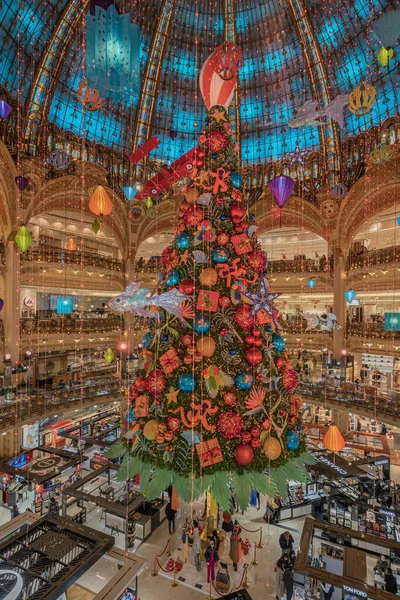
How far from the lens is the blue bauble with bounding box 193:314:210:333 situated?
201 inches

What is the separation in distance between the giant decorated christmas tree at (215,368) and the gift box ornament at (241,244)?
0.02 meters

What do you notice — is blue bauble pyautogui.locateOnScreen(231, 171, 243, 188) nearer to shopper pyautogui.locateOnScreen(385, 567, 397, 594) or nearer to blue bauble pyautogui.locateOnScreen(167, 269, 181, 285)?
blue bauble pyautogui.locateOnScreen(167, 269, 181, 285)

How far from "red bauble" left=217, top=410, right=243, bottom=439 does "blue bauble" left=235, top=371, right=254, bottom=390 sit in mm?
412

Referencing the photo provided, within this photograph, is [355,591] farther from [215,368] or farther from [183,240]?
[183,240]

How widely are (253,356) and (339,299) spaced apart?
17.2 metres

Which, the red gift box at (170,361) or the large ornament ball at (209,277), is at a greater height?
the large ornament ball at (209,277)

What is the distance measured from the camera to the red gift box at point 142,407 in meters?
5.35

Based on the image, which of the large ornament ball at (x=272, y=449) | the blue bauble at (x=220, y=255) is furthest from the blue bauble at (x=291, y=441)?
the blue bauble at (x=220, y=255)

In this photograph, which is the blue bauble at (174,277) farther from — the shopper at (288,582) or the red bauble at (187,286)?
the shopper at (288,582)

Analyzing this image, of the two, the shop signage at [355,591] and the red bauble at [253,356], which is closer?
the red bauble at [253,356]

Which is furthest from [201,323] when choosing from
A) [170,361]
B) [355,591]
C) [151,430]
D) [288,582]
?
[288,582]

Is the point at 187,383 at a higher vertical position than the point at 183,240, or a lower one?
lower

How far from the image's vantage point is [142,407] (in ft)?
17.6

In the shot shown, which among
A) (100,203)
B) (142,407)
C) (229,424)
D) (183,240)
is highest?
(100,203)
